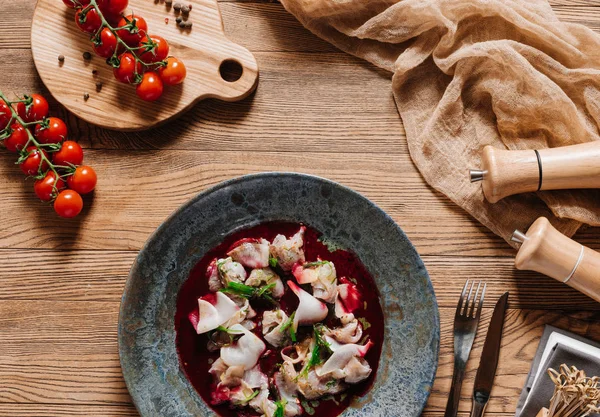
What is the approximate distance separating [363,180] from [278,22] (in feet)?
1.68

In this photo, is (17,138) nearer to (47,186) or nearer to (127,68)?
(47,186)

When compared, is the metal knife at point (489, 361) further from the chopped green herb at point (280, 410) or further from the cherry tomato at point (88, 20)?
the cherry tomato at point (88, 20)

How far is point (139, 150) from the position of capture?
167cm

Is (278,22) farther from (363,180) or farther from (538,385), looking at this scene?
(538,385)

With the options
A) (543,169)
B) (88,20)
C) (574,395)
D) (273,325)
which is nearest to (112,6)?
(88,20)

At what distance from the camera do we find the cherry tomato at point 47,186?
5.17 ft

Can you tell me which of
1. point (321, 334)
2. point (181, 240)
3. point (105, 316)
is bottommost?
point (105, 316)

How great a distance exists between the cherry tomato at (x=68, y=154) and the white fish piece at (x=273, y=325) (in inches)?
25.8

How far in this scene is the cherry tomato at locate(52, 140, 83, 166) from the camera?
1589mm

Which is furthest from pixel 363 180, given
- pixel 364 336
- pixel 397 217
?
pixel 364 336

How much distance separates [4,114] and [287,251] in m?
0.82

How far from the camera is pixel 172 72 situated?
1558mm

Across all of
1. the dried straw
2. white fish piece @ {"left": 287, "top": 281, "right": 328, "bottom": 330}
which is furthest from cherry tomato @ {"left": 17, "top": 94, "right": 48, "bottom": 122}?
the dried straw

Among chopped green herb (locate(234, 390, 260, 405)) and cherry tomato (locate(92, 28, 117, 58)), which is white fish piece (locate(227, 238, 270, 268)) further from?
cherry tomato (locate(92, 28, 117, 58))
